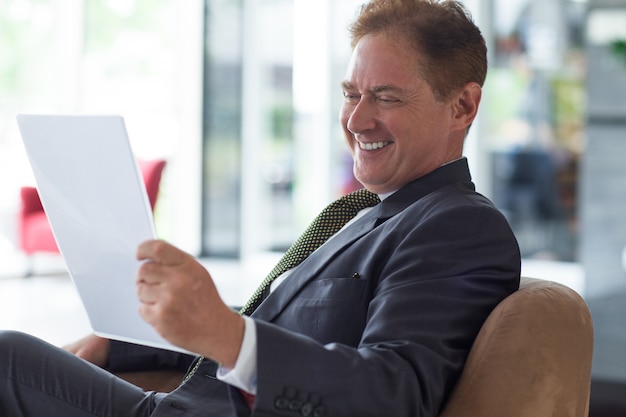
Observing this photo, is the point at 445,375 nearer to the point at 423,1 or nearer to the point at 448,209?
the point at 448,209

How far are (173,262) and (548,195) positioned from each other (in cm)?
604

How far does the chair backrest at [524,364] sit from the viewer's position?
129 centimetres

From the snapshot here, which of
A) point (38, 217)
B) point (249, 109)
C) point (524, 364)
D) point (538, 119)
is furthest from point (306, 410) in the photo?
point (249, 109)

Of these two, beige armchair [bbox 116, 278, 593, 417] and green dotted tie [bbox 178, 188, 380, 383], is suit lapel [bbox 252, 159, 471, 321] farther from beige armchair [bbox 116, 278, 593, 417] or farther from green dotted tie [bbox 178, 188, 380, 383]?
beige armchair [bbox 116, 278, 593, 417]

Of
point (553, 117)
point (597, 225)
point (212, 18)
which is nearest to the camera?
point (597, 225)

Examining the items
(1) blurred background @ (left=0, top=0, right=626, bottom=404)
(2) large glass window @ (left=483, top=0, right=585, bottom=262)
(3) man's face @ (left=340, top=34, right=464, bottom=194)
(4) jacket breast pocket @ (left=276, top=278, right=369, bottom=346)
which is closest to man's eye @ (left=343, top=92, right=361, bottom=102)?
(3) man's face @ (left=340, top=34, right=464, bottom=194)

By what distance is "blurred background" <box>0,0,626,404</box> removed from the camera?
668cm

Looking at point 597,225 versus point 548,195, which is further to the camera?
point 548,195

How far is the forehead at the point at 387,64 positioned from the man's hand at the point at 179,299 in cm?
65

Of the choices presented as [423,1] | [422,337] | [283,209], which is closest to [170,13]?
[283,209]

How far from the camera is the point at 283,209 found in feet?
25.3

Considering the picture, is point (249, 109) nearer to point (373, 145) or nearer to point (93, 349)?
point (93, 349)

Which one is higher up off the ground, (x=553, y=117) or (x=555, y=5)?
(x=555, y=5)

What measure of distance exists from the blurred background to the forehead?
455 cm
